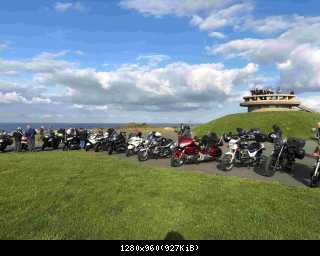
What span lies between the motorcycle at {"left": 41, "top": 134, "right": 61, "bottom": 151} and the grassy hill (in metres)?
29.0

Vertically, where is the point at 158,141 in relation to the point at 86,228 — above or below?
above

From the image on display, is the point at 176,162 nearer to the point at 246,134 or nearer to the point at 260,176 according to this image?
the point at 260,176

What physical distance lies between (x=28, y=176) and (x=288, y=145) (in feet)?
33.8

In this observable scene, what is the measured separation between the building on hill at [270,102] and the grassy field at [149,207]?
188 feet

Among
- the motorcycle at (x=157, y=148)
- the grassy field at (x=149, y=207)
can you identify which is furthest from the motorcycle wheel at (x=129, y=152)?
the grassy field at (x=149, y=207)

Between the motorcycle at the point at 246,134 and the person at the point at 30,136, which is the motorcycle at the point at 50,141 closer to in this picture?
the person at the point at 30,136

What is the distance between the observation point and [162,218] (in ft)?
25.1

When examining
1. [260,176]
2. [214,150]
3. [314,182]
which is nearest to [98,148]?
[214,150]

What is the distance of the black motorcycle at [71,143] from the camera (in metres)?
24.4

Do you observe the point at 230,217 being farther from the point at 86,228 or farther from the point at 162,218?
the point at 86,228

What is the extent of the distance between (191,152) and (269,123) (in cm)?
3707

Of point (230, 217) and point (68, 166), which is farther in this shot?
point (68, 166)

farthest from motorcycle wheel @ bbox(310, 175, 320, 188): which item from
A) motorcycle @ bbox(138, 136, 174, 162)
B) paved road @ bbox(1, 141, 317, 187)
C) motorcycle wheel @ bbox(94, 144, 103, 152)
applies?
motorcycle wheel @ bbox(94, 144, 103, 152)
